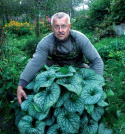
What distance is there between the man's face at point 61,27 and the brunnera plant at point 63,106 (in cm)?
58

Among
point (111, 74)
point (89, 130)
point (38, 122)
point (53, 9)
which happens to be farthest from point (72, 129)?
point (53, 9)

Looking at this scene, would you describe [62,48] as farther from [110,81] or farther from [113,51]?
[113,51]

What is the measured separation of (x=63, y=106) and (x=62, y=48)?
87cm

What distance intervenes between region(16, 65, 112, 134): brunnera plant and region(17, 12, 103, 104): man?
→ 40 cm

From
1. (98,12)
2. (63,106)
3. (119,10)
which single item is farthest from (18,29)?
(63,106)

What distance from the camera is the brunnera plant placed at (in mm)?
1466

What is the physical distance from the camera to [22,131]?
4.90 ft

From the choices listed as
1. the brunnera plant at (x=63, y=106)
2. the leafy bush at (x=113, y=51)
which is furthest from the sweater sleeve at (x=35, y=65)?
the leafy bush at (x=113, y=51)

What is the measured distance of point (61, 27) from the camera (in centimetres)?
198

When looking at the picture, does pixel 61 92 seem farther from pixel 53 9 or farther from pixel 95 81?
pixel 53 9

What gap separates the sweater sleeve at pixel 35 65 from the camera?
6.24ft

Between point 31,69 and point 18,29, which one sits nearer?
point 31,69

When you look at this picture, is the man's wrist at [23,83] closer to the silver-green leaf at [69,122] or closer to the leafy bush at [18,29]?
the silver-green leaf at [69,122]

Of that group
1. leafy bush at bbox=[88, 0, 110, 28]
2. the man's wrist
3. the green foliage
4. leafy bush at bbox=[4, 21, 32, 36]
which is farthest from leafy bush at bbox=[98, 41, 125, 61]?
leafy bush at bbox=[4, 21, 32, 36]
